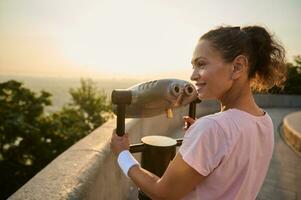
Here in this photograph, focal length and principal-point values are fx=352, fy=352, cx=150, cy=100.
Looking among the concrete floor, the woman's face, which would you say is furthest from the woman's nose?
the concrete floor

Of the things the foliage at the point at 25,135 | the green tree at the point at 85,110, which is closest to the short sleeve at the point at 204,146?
the foliage at the point at 25,135

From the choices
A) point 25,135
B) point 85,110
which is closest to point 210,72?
point 25,135

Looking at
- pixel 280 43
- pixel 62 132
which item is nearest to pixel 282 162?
pixel 280 43

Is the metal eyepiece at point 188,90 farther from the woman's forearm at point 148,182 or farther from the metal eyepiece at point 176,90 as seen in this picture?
the woman's forearm at point 148,182

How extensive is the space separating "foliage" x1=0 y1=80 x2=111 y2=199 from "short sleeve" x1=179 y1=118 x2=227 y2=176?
18.7 meters

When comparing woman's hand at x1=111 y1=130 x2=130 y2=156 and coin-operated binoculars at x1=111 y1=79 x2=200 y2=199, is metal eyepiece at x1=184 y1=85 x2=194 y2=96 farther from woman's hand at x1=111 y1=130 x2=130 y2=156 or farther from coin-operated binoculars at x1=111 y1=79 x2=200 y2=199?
woman's hand at x1=111 y1=130 x2=130 y2=156

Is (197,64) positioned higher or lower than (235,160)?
higher

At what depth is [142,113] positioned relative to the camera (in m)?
1.91

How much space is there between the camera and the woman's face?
1.46 m

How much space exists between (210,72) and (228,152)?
342 millimetres

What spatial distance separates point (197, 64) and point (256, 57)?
273 millimetres

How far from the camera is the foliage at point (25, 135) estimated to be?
19.2 m

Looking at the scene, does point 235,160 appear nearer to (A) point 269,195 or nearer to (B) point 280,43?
(B) point 280,43

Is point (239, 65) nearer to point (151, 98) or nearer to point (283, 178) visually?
point (151, 98)
